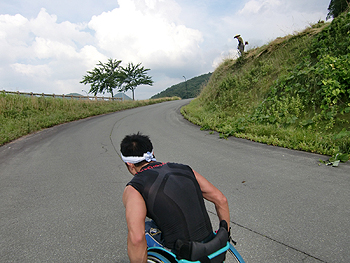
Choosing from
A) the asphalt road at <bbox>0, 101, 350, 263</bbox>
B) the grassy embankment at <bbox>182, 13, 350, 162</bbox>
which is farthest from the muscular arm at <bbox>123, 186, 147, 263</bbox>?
the grassy embankment at <bbox>182, 13, 350, 162</bbox>

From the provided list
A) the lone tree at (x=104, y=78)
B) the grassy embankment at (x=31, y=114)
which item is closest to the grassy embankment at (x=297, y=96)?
the grassy embankment at (x=31, y=114)

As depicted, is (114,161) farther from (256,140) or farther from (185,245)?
(185,245)

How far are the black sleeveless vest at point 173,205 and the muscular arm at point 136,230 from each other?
74mm

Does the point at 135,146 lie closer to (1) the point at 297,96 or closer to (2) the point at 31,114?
(1) the point at 297,96

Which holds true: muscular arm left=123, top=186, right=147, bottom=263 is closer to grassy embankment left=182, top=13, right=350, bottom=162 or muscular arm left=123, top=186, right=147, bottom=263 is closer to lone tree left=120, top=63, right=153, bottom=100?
grassy embankment left=182, top=13, right=350, bottom=162

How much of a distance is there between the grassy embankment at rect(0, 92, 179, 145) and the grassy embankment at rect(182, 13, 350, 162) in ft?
28.4

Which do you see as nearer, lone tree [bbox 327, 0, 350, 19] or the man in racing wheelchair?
the man in racing wheelchair

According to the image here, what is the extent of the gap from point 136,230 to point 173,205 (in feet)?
1.01

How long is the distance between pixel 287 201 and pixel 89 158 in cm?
545

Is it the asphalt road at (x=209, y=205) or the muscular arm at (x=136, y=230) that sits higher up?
the muscular arm at (x=136, y=230)

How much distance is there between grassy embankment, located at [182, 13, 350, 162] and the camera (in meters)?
6.81

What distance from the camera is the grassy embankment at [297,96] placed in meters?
6.81

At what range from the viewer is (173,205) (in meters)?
1.73

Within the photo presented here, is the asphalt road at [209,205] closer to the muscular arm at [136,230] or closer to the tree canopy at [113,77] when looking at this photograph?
the muscular arm at [136,230]
